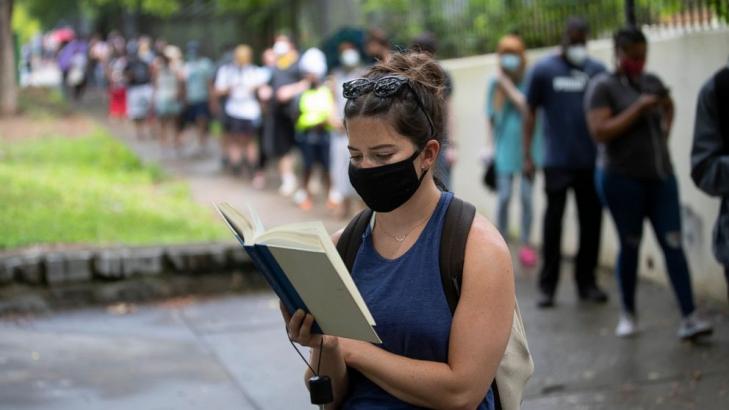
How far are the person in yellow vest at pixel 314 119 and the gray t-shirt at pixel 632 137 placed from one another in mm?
5220

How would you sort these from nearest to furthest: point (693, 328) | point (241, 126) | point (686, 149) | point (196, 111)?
point (693, 328) → point (686, 149) → point (241, 126) → point (196, 111)

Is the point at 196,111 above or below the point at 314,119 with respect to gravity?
below

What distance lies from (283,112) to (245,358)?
292 inches

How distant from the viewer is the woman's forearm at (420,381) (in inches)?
108

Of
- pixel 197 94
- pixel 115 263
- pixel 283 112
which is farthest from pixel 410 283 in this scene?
pixel 197 94

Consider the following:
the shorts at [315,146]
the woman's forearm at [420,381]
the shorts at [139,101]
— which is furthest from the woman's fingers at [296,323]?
the shorts at [139,101]

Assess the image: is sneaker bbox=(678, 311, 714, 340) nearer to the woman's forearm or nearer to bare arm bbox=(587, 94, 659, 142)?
bare arm bbox=(587, 94, 659, 142)

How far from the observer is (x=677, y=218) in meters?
6.87

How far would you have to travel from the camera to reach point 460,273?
279 centimetres

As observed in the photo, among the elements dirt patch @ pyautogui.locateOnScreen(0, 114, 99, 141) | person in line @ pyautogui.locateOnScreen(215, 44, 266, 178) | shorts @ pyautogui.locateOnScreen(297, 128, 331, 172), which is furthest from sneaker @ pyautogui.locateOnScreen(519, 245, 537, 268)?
dirt patch @ pyautogui.locateOnScreen(0, 114, 99, 141)

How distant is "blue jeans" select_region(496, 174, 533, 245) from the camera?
920 cm

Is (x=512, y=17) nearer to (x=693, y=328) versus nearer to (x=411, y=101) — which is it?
(x=693, y=328)

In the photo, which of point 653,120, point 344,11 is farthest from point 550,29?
point 344,11

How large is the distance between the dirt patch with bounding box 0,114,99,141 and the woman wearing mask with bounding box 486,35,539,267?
10412mm
